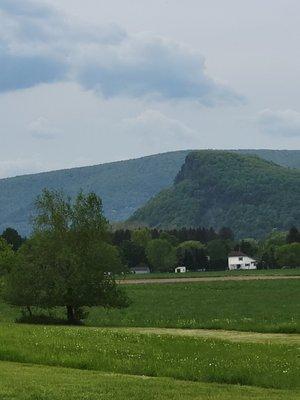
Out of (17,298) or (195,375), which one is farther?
(17,298)

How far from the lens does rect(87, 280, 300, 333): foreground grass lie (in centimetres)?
3784

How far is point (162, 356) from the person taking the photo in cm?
2173

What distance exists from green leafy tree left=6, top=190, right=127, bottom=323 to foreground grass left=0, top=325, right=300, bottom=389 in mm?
13471

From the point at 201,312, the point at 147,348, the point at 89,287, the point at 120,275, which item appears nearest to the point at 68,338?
the point at 147,348

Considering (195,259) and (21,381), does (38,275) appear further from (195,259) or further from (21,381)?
(195,259)

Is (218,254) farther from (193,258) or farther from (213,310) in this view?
(213,310)

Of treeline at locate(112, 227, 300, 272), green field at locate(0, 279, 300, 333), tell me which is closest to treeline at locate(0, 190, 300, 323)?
green field at locate(0, 279, 300, 333)

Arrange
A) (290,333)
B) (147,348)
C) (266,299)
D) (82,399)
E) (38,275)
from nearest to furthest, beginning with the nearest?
(82,399) < (147,348) < (290,333) < (38,275) < (266,299)

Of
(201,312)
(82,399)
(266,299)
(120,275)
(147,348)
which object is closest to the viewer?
(82,399)

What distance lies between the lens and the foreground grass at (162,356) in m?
19.1

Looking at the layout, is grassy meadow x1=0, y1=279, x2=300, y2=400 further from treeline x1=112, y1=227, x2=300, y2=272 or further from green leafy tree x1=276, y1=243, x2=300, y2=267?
treeline x1=112, y1=227, x2=300, y2=272

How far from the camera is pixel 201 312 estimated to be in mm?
54750

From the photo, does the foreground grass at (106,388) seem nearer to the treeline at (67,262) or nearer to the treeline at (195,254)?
the treeline at (67,262)

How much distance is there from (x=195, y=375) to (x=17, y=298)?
74.5 feet
